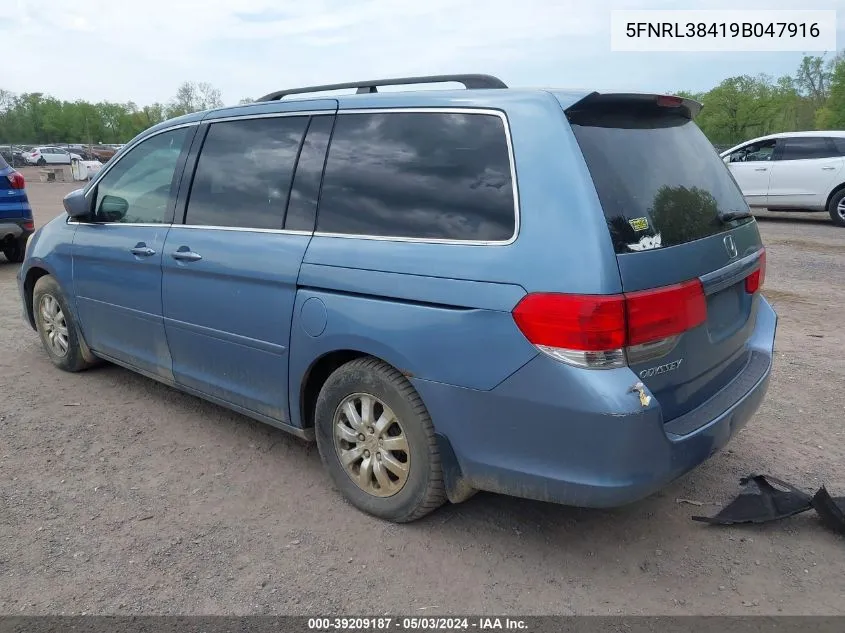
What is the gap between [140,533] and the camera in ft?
10.3

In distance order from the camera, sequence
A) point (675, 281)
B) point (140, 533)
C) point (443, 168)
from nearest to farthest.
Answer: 1. point (675, 281)
2. point (443, 168)
3. point (140, 533)

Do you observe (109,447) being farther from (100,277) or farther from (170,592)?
(170,592)

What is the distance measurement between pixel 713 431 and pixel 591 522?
74 centimetres

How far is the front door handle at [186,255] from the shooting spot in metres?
3.77

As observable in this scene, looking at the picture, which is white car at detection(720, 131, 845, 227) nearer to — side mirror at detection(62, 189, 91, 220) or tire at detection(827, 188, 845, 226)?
tire at detection(827, 188, 845, 226)

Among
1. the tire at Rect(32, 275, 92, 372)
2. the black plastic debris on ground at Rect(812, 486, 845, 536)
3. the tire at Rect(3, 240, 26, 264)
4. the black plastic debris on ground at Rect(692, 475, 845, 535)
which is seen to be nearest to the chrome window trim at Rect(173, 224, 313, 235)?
the tire at Rect(32, 275, 92, 372)

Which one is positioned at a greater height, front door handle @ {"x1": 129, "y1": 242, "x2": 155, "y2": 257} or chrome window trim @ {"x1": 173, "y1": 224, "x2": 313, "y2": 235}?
chrome window trim @ {"x1": 173, "y1": 224, "x2": 313, "y2": 235}

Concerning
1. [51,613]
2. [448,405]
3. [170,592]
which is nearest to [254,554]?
[170,592]

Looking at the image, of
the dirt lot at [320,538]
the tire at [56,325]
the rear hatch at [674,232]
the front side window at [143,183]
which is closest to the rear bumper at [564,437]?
the rear hatch at [674,232]

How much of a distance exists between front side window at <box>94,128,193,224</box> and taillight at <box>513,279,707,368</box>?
250 cm

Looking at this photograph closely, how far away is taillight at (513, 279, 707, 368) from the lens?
8.05ft

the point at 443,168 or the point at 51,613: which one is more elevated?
the point at 443,168

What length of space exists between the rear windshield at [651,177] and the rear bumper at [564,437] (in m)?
0.54

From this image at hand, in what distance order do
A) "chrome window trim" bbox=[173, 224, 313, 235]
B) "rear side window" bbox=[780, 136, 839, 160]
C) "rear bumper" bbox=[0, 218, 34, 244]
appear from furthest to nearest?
"rear side window" bbox=[780, 136, 839, 160] → "rear bumper" bbox=[0, 218, 34, 244] → "chrome window trim" bbox=[173, 224, 313, 235]
